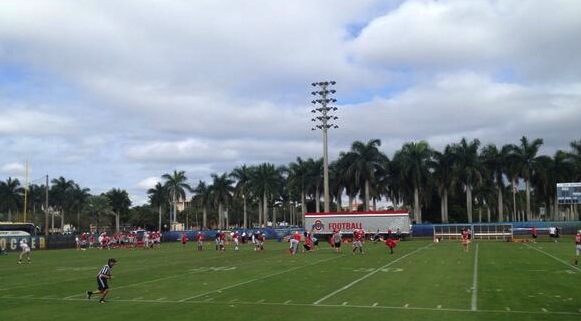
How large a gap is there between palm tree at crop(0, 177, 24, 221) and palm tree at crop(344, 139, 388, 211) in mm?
92845

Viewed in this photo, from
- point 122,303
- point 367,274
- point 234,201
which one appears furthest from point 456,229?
point 234,201

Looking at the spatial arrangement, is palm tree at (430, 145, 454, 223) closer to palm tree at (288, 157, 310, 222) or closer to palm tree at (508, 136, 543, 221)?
palm tree at (508, 136, 543, 221)

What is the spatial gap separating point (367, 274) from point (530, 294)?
8.68 metres

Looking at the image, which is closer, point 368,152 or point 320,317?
point 320,317

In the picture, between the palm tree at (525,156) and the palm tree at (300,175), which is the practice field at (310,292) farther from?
the palm tree at (300,175)

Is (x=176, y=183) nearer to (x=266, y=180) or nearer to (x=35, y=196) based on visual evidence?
(x=266, y=180)

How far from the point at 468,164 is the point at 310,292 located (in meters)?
81.1

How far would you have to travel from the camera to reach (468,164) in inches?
3831

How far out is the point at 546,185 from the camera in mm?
102250

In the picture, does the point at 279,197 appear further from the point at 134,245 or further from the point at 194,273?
the point at 194,273

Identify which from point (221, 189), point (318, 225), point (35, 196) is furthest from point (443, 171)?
point (35, 196)

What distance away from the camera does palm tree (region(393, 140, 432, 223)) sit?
322 feet

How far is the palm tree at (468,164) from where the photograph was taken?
96625 millimetres

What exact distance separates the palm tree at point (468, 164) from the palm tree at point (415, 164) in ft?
15.2
